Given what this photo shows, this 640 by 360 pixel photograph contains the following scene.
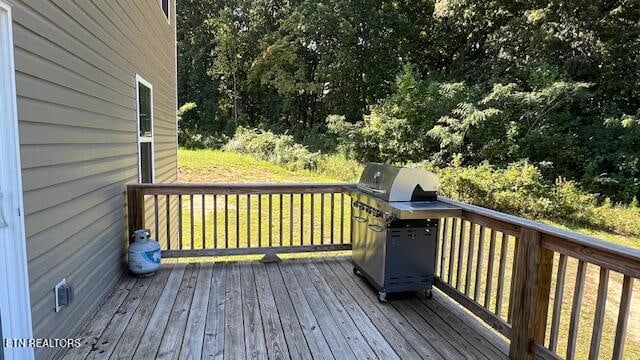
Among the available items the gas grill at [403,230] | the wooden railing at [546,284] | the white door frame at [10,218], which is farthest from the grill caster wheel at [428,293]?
the white door frame at [10,218]

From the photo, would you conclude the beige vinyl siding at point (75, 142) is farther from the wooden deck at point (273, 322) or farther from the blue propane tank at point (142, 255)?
the wooden deck at point (273, 322)

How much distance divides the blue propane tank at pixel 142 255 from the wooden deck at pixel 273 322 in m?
0.09

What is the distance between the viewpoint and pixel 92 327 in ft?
8.73

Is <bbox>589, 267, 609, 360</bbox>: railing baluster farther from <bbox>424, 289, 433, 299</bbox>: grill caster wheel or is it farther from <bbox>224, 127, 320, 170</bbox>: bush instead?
<bbox>224, 127, 320, 170</bbox>: bush

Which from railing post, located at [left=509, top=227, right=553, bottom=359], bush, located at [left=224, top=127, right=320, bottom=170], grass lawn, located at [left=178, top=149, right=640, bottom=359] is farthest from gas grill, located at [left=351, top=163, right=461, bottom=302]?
bush, located at [left=224, top=127, right=320, bottom=170]

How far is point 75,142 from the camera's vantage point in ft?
8.43

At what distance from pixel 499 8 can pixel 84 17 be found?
12893 mm

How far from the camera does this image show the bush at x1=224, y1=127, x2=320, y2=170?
1292 centimetres

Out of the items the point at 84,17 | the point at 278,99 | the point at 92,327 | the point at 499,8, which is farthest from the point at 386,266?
the point at 278,99

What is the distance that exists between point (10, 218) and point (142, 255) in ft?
5.83

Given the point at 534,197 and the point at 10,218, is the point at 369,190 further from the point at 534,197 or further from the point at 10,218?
the point at 534,197

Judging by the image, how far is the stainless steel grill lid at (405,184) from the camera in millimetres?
3025

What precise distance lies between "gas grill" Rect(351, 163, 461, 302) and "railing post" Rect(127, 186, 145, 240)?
2.22 meters

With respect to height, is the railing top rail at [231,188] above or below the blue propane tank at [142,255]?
above
